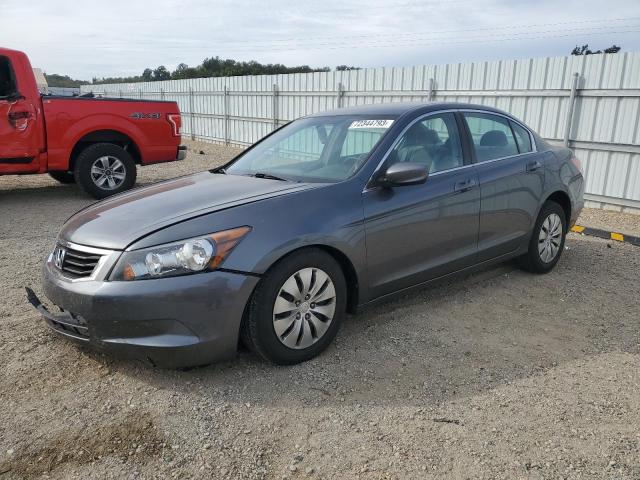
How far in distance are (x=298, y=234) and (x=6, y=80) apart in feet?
22.1

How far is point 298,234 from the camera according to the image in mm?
3158

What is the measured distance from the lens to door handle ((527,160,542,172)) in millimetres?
4777

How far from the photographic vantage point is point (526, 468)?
246 cm

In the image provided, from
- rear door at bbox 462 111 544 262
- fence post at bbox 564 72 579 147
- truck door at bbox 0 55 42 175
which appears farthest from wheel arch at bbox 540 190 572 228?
truck door at bbox 0 55 42 175

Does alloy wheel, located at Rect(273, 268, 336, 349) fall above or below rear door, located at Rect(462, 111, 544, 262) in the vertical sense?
below

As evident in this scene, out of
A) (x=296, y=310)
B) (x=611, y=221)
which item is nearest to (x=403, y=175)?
(x=296, y=310)

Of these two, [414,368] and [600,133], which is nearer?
[414,368]

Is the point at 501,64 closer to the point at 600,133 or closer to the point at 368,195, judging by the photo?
the point at 600,133

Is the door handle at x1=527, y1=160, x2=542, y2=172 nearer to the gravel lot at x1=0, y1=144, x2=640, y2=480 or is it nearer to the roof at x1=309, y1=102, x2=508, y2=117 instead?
the roof at x1=309, y1=102, x2=508, y2=117

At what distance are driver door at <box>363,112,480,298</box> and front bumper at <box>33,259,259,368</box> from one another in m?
1.00

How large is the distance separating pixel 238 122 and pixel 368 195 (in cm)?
1564

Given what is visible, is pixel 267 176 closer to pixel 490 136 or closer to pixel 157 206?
pixel 157 206

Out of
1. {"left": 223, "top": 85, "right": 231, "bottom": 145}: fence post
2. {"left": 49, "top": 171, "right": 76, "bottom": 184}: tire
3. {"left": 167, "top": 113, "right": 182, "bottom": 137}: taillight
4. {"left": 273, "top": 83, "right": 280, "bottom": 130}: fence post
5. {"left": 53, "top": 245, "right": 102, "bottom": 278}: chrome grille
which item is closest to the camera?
{"left": 53, "top": 245, "right": 102, "bottom": 278}: chrome grille

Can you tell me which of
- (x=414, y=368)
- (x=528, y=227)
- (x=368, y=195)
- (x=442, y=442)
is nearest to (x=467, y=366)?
(x=414, y=368)
